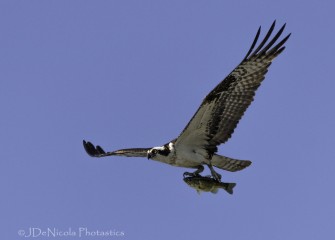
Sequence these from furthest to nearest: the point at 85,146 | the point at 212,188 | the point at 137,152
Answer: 1. the point at 85,146
2. the point at 137,152
3. the point at 212,188

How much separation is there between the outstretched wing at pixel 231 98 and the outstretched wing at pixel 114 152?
42.7 inches

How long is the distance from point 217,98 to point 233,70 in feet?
1.84

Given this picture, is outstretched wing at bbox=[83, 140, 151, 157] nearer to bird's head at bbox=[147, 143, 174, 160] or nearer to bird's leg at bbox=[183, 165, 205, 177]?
bird's head at bbox=[147, 143, 174, 160]

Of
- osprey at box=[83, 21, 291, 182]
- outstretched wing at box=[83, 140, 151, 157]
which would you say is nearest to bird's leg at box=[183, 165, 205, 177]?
osprey at box=[83, 21, 291, 182]

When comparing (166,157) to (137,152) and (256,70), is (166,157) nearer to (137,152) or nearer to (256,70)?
(137,152)

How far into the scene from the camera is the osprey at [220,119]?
57.0ft

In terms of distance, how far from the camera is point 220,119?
17609mm

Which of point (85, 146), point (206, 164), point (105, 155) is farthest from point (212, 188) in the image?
point (85, 146)

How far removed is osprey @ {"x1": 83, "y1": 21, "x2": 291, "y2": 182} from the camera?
17359mm

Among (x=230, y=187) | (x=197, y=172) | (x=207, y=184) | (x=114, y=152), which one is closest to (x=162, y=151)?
(x=197, y=172)

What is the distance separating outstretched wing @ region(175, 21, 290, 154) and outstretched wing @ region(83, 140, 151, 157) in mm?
1086

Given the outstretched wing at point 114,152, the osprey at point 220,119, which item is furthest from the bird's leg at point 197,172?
the outstretched wing at point 114,152

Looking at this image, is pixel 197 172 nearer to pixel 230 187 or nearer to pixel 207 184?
pixel 207 184

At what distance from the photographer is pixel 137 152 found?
60.7 ft
